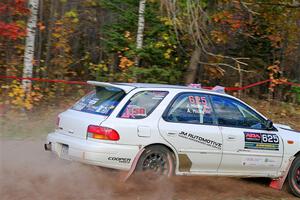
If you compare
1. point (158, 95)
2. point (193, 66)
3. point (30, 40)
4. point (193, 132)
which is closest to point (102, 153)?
point (158, 95)

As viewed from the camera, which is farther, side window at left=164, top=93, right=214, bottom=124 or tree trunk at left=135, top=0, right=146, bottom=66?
tree trunk at left=135, top=0, right=146, bottom=66

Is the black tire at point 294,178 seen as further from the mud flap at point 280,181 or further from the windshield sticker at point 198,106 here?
the windshield sticker at point 198,106

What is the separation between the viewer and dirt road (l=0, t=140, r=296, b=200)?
6305 mm

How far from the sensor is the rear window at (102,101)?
6.80 meters

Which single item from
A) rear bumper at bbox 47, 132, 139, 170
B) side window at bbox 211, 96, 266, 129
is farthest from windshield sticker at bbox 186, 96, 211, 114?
rear bumper at bbox 47, 132, 139, 170

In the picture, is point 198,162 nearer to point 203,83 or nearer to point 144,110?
point 144,110

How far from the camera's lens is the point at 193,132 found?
6.95 meters

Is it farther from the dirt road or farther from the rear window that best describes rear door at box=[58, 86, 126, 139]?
the dirt road

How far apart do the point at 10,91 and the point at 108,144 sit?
23.6 ft

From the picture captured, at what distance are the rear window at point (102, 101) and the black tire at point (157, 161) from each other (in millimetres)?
788

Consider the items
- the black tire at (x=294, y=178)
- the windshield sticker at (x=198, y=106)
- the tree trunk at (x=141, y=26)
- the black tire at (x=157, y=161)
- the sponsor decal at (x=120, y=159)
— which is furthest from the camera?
the tree trunk at (x=141, y=26)

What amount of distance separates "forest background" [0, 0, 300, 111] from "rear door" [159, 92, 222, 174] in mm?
4769

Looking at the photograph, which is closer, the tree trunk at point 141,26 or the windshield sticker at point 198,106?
the windshield sticker at point 198,106

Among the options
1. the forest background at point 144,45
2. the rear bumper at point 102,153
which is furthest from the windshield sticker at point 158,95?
the forest background at point 144,45
